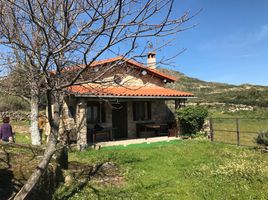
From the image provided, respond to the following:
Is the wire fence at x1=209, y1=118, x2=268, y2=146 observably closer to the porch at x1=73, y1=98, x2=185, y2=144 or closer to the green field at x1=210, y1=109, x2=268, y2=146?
the green field at x1=210, y1=109, x2=268, y2=146

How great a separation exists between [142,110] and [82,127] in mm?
6023

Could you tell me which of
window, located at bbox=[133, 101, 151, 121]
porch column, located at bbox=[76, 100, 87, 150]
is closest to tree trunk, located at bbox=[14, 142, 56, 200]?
porch column, located at bbox=[76, 100, 87, 150]

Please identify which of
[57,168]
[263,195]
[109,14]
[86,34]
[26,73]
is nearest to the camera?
[109,14]

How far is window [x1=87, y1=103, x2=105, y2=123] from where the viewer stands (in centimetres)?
1716

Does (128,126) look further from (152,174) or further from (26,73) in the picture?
(26,73)

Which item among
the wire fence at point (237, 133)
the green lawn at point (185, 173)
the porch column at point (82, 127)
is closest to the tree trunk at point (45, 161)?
the green lawn at point (185, 173)

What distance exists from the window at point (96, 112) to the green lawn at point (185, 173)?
14.9ft

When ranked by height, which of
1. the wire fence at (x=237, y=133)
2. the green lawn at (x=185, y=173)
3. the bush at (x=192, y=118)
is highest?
the bush at (x=192, y=118)

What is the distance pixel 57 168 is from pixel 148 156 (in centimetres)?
475

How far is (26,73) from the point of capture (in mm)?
6219

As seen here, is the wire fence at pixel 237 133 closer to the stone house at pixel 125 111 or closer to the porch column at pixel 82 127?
the stone house at pixel 125 111

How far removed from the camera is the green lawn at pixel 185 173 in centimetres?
698

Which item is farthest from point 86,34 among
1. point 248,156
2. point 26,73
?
point 248,156

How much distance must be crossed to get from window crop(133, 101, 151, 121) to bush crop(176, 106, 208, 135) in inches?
93.2
